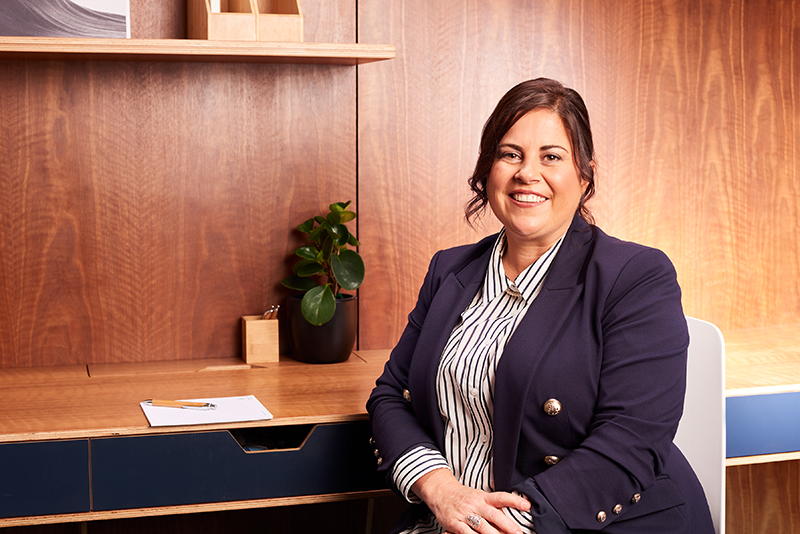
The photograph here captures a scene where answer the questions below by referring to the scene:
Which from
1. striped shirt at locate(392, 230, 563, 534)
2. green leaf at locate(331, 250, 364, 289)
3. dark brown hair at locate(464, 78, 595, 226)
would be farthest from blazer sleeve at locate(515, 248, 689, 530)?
green leaf at locate(331, 250, 364, 289)

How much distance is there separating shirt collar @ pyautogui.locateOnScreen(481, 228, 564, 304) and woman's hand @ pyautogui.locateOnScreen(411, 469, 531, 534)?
0.36m

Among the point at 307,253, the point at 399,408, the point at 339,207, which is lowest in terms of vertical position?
the point at 399,408

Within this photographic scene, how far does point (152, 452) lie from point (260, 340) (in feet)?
2.00

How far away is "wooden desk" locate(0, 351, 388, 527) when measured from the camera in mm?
1581

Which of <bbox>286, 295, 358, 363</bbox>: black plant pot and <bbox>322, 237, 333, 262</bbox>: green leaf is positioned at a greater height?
<bbox>322, 237, 333, 262</bbox>: green leaf

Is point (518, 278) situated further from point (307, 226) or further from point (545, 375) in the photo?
point (307, 226)

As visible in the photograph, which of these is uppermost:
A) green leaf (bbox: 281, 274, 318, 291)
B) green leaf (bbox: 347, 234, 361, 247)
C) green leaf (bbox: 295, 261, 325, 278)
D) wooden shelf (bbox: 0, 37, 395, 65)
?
wooden shelf (bbox: 0, 37, 395, 65)

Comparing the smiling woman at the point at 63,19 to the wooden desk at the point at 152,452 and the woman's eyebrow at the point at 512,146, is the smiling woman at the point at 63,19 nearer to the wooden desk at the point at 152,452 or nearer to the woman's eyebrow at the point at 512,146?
the wooden desk at the point at 152,452

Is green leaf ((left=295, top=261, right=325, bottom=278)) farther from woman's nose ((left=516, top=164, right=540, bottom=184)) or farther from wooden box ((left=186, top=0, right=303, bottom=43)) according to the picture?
woman's nose ((left=516, top=164, right=540, bottom=184))

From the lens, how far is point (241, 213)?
88.1 inches

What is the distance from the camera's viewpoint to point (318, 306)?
211 centimetres

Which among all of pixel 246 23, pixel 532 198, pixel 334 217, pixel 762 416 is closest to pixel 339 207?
pixel 334 217

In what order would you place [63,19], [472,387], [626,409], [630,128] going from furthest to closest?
[630,128] < [63,19] < [472,387] < [626,409]

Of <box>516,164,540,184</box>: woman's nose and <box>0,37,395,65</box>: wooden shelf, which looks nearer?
<box>516,164,540,184</box>: woman's nose
